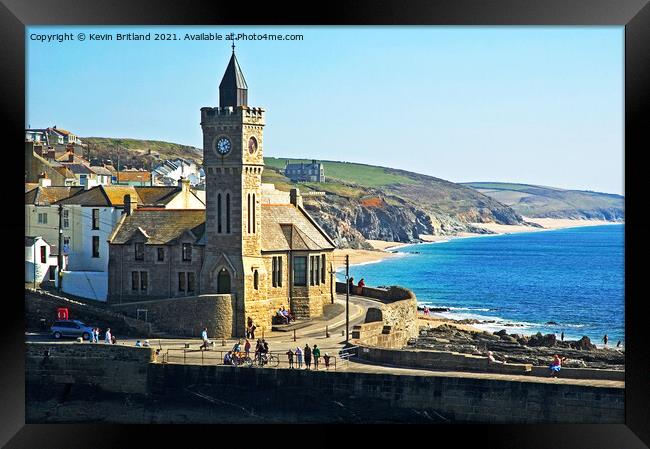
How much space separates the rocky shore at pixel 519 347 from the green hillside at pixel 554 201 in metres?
40.1

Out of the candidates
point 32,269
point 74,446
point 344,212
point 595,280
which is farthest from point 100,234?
point 595,280

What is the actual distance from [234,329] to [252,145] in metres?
6.33

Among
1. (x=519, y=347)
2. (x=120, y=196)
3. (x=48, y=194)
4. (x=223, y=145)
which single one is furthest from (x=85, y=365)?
(x=519, y=347)

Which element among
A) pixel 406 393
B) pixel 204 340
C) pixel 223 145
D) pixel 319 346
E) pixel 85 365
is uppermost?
pixel 223 145

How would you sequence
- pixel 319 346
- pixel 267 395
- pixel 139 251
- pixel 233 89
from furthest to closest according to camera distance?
pixel 139 251
pixel 233 89
pixel 319 346
pixel 267 395

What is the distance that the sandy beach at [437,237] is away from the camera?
318ft

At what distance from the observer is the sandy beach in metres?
96.9

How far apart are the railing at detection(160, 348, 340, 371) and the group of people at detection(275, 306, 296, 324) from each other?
4.52 meters

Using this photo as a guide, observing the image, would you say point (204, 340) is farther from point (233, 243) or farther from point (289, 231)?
point (289, 231)

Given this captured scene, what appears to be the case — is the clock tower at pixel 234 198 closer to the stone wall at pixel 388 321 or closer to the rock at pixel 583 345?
the stone wall at pixel 388 321

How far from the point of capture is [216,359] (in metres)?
41.3

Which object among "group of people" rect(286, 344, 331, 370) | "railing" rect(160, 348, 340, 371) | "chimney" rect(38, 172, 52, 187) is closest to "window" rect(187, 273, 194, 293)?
"railing" rect(160, 348, 340, 371)

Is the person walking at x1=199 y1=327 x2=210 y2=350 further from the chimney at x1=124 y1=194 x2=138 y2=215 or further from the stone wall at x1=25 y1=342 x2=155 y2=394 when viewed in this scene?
the chimney at x1=124 y1=194 x2=138 y2=215
